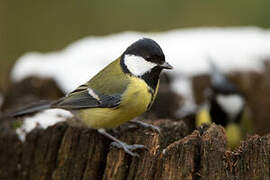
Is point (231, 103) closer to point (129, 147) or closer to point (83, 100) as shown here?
point (83, 100)

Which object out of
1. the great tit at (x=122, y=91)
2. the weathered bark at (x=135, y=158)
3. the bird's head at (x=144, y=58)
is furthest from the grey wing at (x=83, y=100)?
the bird's head at (x=144, y=58)

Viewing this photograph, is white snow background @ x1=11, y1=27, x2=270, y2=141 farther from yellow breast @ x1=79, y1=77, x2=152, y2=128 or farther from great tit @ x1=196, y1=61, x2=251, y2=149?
yellow breast @ x1=79, y1=77, x2=152, y2=128

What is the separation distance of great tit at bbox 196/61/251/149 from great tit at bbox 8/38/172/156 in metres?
1.39

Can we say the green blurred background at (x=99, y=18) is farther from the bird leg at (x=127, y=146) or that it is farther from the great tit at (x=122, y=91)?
the bird leg at (x=127, y=146)

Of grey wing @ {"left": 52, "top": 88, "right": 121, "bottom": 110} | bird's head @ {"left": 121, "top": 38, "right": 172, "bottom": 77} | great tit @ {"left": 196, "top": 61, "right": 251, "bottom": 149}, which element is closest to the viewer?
bird's head @ {"left": 121, "top": 38, "right": 172, "bottom": 77}

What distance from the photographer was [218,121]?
4359 millimetres

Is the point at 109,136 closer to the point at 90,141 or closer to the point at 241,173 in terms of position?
the point at 90,141

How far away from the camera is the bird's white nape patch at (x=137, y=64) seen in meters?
2.74

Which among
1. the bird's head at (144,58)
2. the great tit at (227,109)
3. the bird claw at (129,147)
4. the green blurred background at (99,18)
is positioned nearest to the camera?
the bird claw at (129,147)

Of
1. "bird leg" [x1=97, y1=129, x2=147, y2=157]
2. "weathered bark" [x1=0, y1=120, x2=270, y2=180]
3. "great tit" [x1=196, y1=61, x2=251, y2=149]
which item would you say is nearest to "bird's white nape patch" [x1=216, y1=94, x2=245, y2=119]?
"great tit" [x1=196, y1=61, x2=251, y2=149]

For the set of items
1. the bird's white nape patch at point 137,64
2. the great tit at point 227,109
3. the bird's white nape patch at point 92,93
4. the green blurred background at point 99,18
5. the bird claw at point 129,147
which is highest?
the green blurred background at point 99,18

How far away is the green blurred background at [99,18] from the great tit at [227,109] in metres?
2.51

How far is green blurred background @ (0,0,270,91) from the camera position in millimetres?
6668

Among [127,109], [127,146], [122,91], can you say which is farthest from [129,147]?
[122,91]
